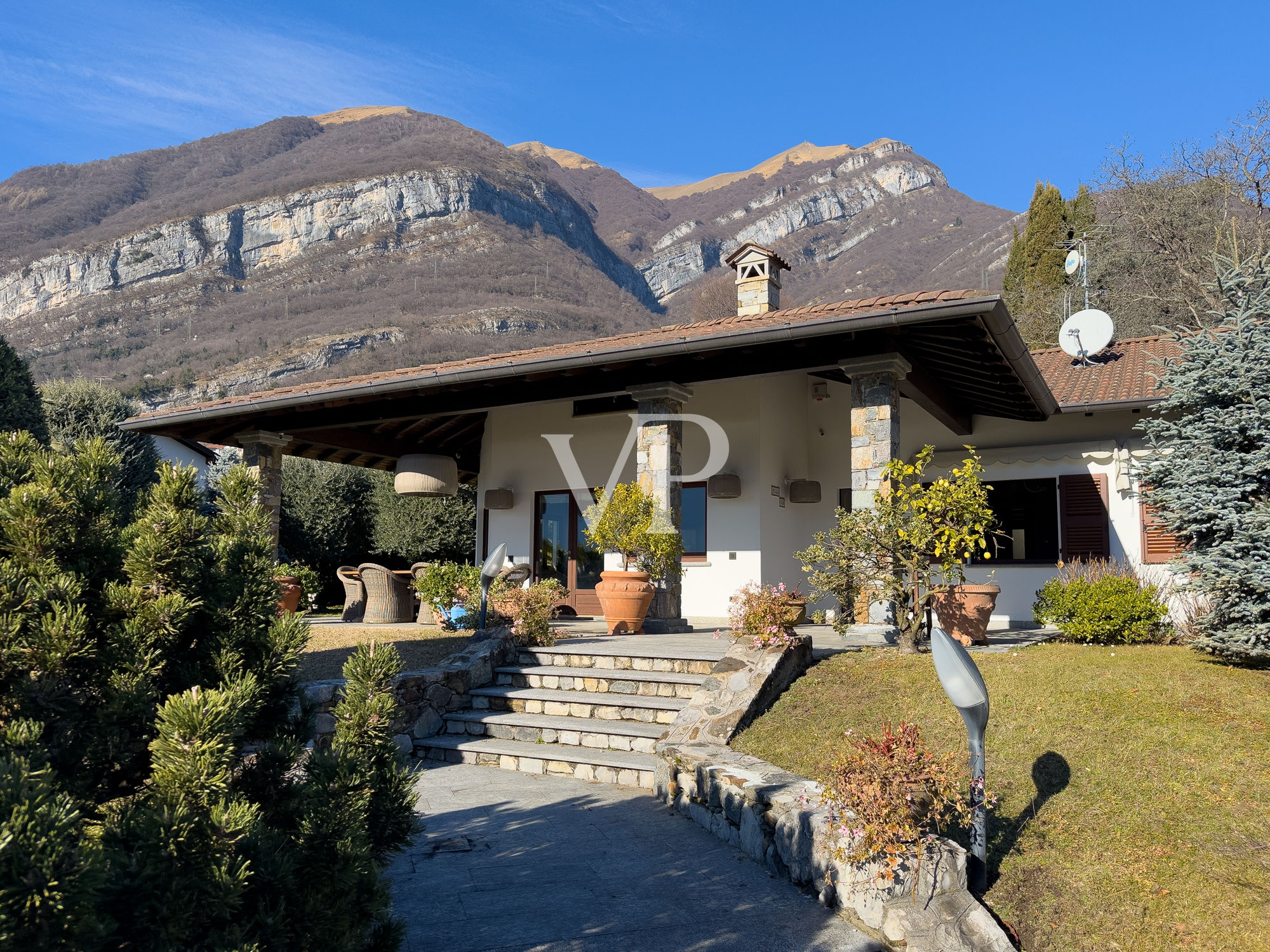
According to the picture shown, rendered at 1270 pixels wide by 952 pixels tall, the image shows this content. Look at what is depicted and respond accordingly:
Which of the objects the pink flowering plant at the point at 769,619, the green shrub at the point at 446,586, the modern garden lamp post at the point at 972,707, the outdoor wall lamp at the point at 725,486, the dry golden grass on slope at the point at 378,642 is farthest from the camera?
the outdoor wall lamp at the point at 725,486

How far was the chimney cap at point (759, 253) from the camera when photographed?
Answer: 43.5ft

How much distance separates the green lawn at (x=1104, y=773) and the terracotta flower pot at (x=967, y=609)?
90 centimetres

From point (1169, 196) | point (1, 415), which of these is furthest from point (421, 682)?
point (1169, 196)

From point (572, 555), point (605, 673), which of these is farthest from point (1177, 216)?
point (605, 673)

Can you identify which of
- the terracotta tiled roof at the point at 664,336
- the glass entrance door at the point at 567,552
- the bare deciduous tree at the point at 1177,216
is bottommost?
the glass entrance door at the point at 567,552

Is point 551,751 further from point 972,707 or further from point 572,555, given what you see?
point 572,555

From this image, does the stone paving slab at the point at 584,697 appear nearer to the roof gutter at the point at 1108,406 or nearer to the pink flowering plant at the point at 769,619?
the pink flowering plant at the point at 769,619

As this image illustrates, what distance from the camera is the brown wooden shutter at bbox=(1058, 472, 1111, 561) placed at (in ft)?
36.4

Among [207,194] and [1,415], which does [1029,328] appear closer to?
[1,415]

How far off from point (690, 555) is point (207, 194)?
3162 inches

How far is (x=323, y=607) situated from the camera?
1858 cm

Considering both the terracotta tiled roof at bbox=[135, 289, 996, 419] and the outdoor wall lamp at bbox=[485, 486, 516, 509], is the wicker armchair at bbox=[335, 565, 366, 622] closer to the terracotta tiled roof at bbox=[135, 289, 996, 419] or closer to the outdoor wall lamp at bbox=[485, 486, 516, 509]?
the outdoor wall lamp at bbox=[485, 486, 516, 509]

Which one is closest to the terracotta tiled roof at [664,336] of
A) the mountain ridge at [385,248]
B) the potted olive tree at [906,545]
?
the potted olive tree at [906,545]

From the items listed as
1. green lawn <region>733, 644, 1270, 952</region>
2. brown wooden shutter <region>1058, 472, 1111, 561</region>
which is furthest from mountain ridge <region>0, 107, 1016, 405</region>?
green lawn <region>733, 644, 1270, 952</region>
